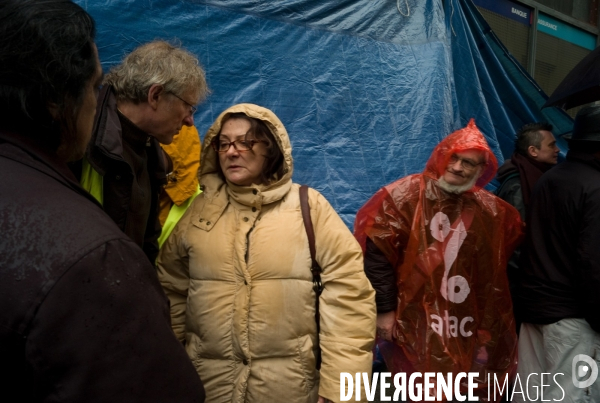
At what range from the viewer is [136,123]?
1.82m

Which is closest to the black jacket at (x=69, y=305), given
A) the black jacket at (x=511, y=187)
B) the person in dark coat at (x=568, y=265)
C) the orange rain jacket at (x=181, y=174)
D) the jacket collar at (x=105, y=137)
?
the jacket collar at (x=105, y=137)

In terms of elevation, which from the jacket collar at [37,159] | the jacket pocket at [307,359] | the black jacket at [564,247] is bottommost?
the jacket pocket at [307,359]

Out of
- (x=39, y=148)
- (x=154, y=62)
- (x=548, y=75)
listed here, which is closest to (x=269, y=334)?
(x=154, y=62)

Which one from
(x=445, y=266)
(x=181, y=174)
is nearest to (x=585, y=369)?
(x=445, y=266)

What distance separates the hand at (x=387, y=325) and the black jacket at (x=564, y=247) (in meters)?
0.72

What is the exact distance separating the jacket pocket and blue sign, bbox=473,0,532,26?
5194mm

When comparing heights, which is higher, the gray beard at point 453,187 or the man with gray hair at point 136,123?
the man with gray hair at point 136,123

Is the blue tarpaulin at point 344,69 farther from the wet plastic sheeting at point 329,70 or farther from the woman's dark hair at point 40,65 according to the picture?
the woman's dark hair at point 40,65

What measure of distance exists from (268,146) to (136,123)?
1.79 ft

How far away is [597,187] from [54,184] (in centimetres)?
254

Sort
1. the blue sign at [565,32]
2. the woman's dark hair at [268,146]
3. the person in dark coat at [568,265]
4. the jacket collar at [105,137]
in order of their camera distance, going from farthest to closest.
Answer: the blue sign at [565,32] → the person in dark coat at [568,265] → the woman's dark hair at [268,146] → the jacket collar at [105,137]

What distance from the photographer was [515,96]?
466 centimetres

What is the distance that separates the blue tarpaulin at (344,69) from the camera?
3.18 metres

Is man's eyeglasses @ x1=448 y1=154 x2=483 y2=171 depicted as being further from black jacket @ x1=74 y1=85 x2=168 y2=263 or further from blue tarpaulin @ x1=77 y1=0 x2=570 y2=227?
black jacket @ x1=74 y1=85 x2=168 y2=263
